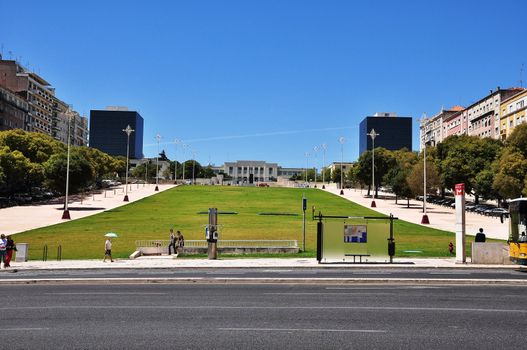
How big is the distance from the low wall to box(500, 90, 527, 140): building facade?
299 ft

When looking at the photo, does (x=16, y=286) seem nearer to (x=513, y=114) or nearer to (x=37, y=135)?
(x=37, y=135)

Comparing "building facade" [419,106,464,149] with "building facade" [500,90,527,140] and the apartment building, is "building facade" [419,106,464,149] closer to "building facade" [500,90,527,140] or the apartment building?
the apartment building

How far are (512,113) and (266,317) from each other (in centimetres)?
12214

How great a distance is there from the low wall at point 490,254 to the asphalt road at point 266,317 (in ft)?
33.2

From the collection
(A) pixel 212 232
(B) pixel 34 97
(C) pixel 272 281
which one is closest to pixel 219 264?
(A) pixel 212 232

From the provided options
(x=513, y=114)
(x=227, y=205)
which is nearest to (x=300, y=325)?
(x=227, y=205)

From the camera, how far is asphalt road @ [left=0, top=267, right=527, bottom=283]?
25.1 meters

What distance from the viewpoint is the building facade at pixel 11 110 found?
133 m

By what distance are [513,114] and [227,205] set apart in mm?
72656

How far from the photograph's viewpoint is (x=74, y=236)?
50562mm

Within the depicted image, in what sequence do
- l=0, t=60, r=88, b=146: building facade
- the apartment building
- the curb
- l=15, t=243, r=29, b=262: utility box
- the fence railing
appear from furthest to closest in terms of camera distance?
l=0, t=60, r=88, b=146: building facade → the apartment building → the fence railing → l=15, t=243, r=29, b=262: utility box → the curb

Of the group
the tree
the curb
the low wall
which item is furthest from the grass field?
the curb

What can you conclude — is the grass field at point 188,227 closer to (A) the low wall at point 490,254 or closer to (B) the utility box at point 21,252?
(B) the utility box at point 21,252

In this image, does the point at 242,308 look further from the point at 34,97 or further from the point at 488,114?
the point at 34,97
